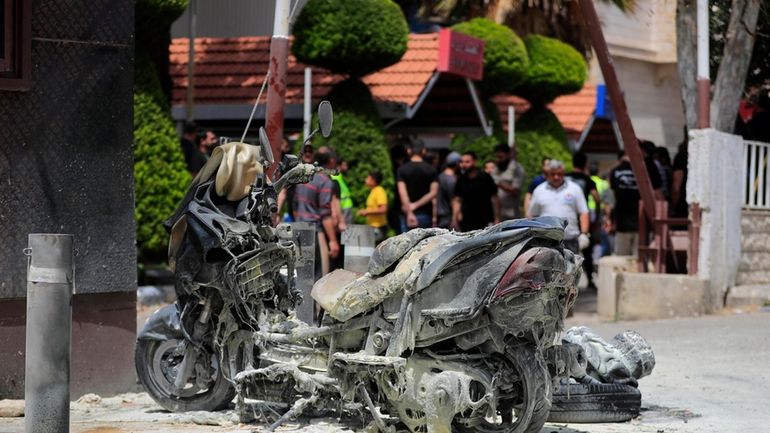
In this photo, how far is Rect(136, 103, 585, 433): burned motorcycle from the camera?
6824mm

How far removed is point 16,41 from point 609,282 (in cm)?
799

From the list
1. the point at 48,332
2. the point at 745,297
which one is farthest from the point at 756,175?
the point at 48,332

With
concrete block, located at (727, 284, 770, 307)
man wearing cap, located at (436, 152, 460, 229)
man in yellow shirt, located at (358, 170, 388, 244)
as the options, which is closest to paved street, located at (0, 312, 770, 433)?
concrete block, located at (727, 284, 770, 307)

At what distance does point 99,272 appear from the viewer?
9.09 m

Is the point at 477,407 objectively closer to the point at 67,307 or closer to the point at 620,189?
the point at 67,307

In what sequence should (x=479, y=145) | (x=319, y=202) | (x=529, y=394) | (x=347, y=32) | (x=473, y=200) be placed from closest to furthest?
(x=529, y=394), (x=319, y=202), (x=473, y=200), (x=347, y=32), (x=479, y=145)

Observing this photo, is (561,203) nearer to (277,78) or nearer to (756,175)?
(756,175)

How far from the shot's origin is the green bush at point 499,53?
72.0 ft

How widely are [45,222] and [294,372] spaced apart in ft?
7.24

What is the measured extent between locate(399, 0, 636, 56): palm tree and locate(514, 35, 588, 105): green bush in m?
5.98

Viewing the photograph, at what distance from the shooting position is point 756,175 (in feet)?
48.8

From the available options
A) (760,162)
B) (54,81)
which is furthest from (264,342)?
(760,162)

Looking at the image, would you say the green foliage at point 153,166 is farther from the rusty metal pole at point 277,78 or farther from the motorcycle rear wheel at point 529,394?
the motorcycle rear wheel at point 529,394

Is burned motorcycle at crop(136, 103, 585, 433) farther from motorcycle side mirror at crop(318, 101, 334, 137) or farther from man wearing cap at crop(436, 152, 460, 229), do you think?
man wearing cap at crop(436, 152, 460, 229)
